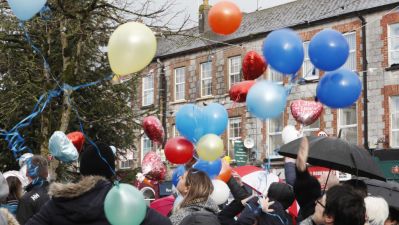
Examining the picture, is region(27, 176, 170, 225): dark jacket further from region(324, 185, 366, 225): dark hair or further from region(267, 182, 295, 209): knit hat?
region(267, 182, 295, 209): knit hat

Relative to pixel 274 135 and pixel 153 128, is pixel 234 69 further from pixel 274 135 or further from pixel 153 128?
pixel 153 128

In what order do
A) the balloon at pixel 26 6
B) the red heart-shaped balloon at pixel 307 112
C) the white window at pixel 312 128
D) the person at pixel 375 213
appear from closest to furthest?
the person at pixel 375 213
the balloon at pixel 26 6
the red heart-shaped balloon at pixel 307 112
the white window at pixel 312 128

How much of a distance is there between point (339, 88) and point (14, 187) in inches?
135

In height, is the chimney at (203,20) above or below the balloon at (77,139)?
above

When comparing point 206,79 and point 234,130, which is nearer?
point 234,130

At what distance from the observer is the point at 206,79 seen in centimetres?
2664

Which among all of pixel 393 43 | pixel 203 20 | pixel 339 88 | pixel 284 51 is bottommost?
pixel 339 88

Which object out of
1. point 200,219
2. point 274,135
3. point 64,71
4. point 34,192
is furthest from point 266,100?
point 274,135

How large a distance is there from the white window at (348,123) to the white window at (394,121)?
1315 mm

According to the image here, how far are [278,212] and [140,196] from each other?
6.20ft

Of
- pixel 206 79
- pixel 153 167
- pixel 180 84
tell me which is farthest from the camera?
pixel 180 84

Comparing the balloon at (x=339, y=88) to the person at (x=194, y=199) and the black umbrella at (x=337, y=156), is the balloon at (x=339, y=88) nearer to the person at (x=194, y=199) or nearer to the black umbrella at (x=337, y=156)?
the black umbrella at (x=337, y=156)

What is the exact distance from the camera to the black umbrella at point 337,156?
241 inches

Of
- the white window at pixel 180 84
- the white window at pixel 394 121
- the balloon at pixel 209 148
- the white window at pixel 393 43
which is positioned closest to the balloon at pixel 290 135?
the balloon at pixel 209 148
